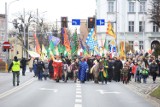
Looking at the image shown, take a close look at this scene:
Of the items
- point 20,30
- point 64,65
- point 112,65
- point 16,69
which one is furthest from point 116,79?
point 20,30

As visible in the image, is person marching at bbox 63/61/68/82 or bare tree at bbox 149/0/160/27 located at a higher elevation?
bare tree at bbox 149/0/160/27

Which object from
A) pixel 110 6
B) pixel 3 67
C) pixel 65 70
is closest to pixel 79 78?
pixel 65 70

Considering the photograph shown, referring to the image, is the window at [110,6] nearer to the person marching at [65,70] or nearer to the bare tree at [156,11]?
the bare tree at [156,11]

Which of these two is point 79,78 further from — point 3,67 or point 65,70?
point 3,67

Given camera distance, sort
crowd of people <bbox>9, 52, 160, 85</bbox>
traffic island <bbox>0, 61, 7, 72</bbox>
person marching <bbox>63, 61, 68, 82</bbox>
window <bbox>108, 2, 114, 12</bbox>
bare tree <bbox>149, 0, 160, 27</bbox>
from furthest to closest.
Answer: window <bbox>108, 2, 114, 12</bbox> < bare tree <bbox>149, 0, 160, 27</bbox> < traffic island <bbox>0, 61, 7, 72</bbox> < person marching <bbox>63, 61, 68, 82</bbox> < crowd of people <bbox>9, 52, 160, 85</bbox>

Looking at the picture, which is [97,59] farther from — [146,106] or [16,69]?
[146,106]

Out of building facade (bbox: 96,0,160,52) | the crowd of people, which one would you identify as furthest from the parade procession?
building facade (bbox: 96,0,160,52)

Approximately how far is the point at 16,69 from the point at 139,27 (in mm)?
80517

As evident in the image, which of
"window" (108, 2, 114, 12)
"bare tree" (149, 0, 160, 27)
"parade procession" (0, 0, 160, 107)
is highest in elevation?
"window" (108, 2, 114, 12)

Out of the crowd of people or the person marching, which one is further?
the person marching

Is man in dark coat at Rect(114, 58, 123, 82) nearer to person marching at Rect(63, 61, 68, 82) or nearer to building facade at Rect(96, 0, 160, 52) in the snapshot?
person marching at Rect(63, 61, 68, 82)

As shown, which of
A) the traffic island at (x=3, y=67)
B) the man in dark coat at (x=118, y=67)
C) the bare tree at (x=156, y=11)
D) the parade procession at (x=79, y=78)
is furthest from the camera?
the bare tree at (x=156, y=11)

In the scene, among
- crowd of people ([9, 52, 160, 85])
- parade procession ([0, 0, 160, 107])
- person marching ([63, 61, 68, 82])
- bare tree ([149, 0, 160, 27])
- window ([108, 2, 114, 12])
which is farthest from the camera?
window ([108, 2, 114, 12])

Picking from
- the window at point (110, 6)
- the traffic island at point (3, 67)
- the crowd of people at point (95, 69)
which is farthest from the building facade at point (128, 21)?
the crowd of people at point (95, 69)
